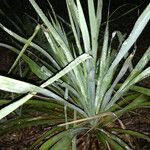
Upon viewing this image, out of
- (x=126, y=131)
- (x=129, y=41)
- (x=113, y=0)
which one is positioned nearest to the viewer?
(x=129, y=41)

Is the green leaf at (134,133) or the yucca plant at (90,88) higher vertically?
the yucca plant at (90,88)

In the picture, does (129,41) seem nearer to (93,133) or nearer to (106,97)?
(106,97)

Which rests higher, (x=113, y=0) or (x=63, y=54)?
(x=113, y=0)

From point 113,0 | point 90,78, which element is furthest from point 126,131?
point 113,0

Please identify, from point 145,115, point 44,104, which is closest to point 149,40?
point 145,115

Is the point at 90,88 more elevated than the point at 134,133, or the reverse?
the point at 90,88

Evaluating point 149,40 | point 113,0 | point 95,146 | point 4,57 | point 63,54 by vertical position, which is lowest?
point 95,146

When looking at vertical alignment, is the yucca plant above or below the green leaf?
above

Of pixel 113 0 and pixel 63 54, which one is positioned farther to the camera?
pixel 113 0

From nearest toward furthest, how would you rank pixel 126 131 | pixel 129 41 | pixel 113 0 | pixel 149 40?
pixel 129 41 < pixel 126 131 < pixel 149 40 < pixel 113 0
